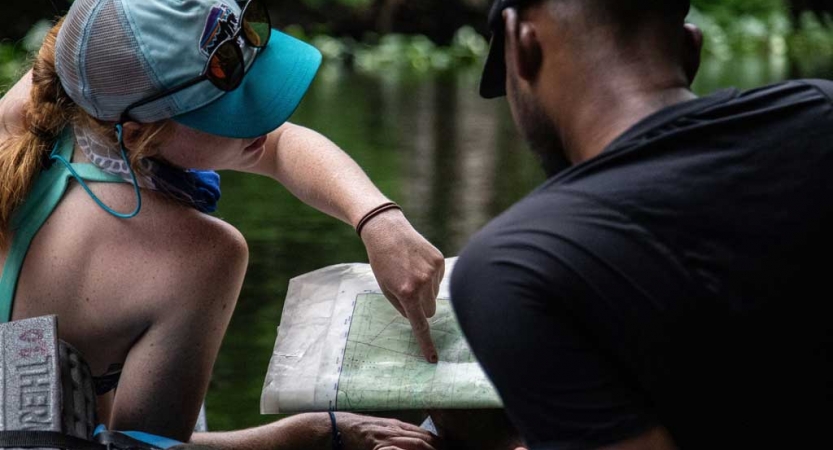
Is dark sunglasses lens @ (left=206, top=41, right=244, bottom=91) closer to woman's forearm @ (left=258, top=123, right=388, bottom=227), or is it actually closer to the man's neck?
woman's forearm @ (left=258, top=123, right=388, bottom=227)

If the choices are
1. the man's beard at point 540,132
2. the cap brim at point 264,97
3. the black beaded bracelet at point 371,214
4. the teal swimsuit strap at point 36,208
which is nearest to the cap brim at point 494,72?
the man's beard at point 540,132

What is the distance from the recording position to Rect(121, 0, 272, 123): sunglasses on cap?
1827mm

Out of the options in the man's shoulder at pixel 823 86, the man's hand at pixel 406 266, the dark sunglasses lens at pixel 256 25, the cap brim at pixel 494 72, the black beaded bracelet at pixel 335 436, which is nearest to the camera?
the man's shoulder at pixel 823 86

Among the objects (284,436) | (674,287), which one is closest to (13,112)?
(284,436)

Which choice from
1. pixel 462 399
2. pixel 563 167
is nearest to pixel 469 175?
pixel 462 399

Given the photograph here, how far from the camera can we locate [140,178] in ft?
6.28

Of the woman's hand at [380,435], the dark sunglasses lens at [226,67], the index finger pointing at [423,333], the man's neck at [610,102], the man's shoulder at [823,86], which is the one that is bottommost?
the woman's hand at [380,435]

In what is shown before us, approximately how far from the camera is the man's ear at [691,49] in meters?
1.36

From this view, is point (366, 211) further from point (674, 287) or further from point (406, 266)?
point (674, 287)

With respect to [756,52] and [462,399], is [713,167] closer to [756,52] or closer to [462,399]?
[462,399]

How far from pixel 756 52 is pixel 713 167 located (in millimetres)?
17370

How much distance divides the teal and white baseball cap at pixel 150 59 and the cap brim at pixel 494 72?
432mm

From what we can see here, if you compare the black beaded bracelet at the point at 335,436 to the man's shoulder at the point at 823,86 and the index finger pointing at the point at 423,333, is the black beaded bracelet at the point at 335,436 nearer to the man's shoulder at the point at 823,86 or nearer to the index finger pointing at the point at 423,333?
the index finger pointing at the point at 423,333

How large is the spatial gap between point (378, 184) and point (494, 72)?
4274mm
